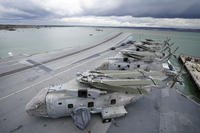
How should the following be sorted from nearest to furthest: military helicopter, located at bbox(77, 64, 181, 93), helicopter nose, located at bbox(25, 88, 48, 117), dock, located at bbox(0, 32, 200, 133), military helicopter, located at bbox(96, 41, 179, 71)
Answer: helicopter nose, located at bbox(25, 88, 48, 117) → dock, located at bbox(0, 32, 200, 133) → military helicopter, located at bbox(77, 64, 181, 93) → military helicopter, located at bbox(96, 41, 179, 71)

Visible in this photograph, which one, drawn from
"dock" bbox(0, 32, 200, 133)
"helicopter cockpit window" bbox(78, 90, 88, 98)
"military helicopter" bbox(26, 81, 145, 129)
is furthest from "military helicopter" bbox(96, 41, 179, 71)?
"helicopter cockpit window" bbox(78, 90, 88, 98)

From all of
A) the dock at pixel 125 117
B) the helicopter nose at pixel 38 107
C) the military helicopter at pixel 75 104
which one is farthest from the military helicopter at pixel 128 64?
the helicopter nose at pixel 38 107

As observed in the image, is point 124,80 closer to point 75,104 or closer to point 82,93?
point 82,93

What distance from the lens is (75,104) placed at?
11.0 meters

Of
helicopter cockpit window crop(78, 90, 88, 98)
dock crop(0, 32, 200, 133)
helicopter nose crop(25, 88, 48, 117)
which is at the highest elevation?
helicopter cockpit window crop(78, 90, 88, 98)

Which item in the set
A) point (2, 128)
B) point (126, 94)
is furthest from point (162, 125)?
point (2, 128)

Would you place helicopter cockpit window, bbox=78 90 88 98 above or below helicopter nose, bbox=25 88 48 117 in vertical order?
above

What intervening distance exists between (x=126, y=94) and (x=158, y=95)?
6042 millimetres

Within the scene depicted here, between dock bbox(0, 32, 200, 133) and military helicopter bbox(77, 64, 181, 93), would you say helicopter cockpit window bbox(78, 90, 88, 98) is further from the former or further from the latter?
dock bbox(0, 32, 200, 133)

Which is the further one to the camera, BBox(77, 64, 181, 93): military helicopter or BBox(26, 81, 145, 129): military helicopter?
BBox(77, 64, 181, 93): military helicopter

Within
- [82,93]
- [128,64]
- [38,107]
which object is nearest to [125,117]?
[82,93]

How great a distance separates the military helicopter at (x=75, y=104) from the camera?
1070 cm

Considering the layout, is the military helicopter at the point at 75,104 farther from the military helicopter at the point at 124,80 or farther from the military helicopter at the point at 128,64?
the military helicopter at the point at 128,64

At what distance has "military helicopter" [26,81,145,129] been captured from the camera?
421 inches
